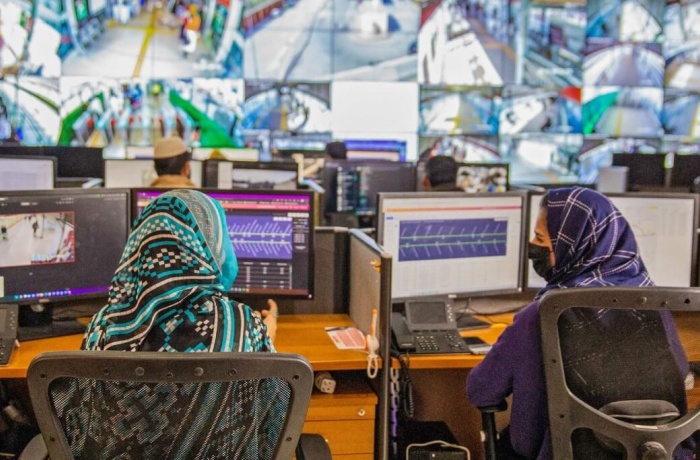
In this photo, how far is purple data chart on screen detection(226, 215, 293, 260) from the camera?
2.66 m

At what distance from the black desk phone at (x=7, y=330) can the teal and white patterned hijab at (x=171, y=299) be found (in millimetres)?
674

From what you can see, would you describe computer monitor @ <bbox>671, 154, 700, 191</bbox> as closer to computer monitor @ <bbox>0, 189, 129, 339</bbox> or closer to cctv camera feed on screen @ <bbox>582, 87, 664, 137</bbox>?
cctv camera feed on screen @ <bbox>582, 87, 664, 137</bbox>

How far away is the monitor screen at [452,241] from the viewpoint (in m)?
2.69

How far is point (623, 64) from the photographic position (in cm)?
813

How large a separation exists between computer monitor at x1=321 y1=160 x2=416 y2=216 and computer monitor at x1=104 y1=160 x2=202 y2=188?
2.76ft

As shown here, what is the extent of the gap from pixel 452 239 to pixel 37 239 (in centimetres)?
134

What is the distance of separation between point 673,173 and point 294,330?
4.66 meters

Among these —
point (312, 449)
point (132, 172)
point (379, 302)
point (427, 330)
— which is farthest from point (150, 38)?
point (312, 449)

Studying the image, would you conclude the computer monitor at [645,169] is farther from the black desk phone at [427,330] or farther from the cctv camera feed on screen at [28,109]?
the cctv camera feed on screen at [28,109]

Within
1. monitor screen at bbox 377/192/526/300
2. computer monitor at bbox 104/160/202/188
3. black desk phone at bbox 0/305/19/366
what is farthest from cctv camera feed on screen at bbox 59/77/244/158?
black desk phone at bbox 0/305/19/366

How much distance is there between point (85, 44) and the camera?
23.6 ft

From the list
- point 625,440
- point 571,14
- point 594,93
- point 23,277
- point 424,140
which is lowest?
point 625,440

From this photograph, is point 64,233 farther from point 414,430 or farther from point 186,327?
point 414,430

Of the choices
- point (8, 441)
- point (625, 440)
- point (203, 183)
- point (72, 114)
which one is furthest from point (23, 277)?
point (72, 114)
